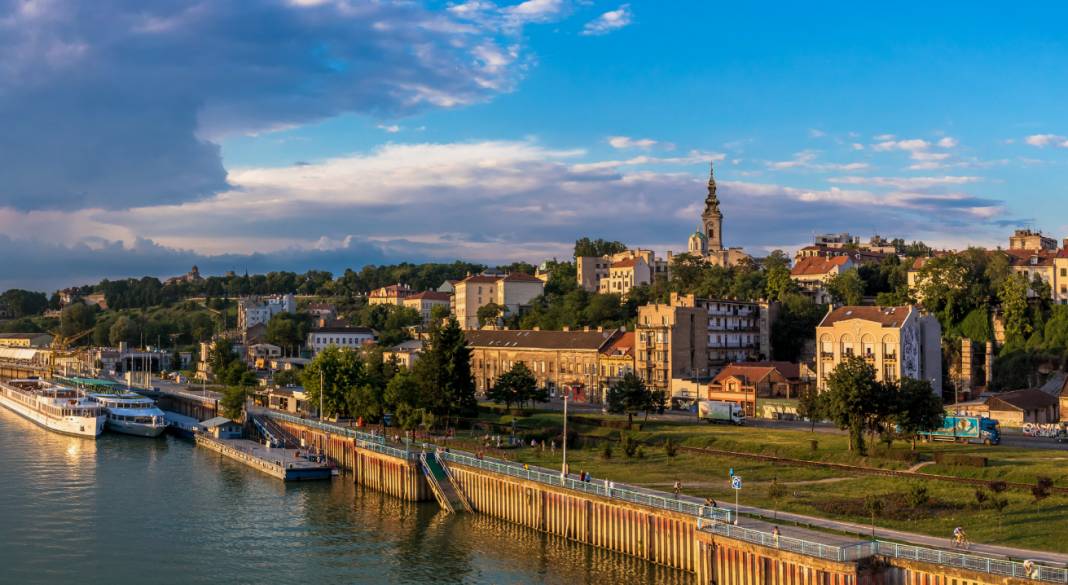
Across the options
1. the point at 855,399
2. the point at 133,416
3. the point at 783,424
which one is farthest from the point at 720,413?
the point at 133,416

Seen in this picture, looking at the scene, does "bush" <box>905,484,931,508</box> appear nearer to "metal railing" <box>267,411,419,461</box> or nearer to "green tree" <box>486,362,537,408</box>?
"metal railing" <box>267,411,419,461</box>

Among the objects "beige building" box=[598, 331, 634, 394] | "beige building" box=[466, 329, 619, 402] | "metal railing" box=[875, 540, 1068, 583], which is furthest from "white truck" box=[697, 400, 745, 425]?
"metal railing" box=[875, 540, 1068, 583]

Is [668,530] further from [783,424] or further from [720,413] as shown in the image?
[783,424]

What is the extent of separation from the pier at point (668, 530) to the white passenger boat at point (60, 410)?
48.6 metres

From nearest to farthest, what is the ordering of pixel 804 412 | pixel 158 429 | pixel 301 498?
pixel 301 498 → pixel 804 412 → pixel 158 429

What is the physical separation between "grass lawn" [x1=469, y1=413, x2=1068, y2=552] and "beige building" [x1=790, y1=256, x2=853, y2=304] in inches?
2738

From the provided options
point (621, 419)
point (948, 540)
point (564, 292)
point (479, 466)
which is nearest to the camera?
point (948, 540)

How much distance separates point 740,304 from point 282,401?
62920mm

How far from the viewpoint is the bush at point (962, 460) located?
61.0 meters

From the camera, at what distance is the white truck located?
301 ft

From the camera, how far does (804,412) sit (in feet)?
284

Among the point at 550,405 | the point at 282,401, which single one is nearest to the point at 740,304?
the point at 550,405

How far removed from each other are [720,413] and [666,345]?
24.2 metres

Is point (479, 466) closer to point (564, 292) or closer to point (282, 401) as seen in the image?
point (282, 401)
